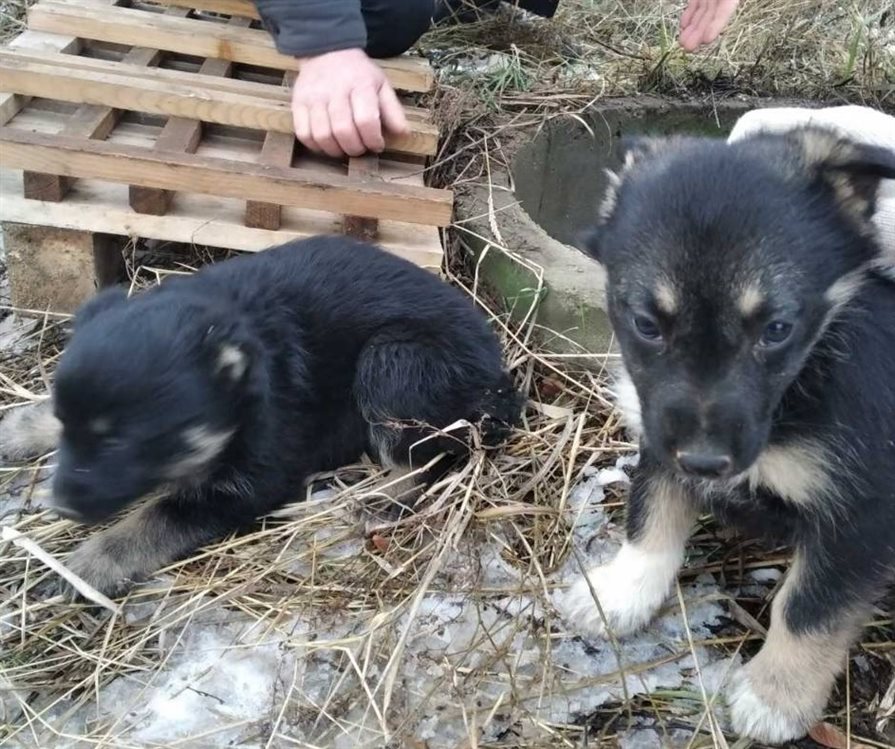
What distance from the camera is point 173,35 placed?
4387mm

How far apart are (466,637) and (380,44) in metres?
3.11

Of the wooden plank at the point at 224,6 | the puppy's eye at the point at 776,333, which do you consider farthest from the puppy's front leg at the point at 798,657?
the wooden plank at the point at 224,6

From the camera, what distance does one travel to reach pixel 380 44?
477cm

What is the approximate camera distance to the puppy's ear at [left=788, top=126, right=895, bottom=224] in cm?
228

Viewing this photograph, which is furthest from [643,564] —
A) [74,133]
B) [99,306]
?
[74,133]

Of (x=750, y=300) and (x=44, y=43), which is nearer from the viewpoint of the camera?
(x=750, y=300)

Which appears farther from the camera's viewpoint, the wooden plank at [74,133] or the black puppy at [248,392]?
the wooden plank at [74,133]

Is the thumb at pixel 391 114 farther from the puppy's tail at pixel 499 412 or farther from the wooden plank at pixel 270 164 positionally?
the puppy's tail at pixel 499 412

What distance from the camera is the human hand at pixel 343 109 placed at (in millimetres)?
3934

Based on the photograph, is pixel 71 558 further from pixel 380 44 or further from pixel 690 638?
pixel 380 44

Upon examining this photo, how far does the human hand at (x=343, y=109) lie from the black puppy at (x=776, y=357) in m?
1.61

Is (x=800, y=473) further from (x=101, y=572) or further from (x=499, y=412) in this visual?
→ (x=101, y=572)

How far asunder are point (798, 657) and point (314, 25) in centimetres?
324

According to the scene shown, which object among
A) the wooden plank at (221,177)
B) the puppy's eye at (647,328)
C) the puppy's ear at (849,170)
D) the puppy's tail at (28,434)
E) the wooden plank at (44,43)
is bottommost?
the puppy's tail at (28,434)
